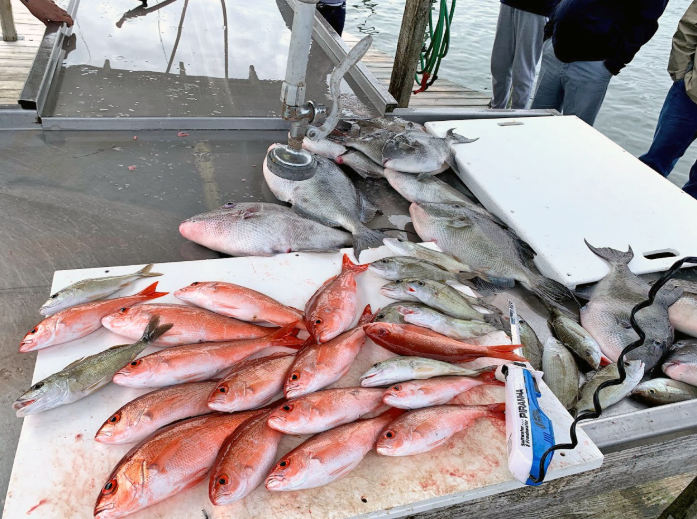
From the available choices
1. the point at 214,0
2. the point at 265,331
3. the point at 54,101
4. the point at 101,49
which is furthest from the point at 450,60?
the point at 265,331

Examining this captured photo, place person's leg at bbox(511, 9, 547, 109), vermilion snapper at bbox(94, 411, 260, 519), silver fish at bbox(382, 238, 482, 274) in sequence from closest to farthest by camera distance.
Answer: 1. vermilion snapper at bbox(94, 411, 260, 519)
2. silver fish at bbox(382, 238, 482, 274)
3. person's leg at bbox(511, 9, 547, 109)

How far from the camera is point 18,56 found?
537 centimetres

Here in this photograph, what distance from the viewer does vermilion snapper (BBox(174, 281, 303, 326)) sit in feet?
5.30

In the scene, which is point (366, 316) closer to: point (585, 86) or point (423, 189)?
point (423, 189)

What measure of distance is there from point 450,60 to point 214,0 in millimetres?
6768

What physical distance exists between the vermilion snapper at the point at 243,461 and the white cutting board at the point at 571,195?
58.8 inches

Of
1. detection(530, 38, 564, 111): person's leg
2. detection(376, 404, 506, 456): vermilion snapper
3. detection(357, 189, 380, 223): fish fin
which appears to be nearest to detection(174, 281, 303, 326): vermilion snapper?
detection(376, 404, 506, 456): vermilion snapper

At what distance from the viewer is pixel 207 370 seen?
1428 mm

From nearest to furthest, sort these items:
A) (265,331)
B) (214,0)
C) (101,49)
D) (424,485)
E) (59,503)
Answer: (59,503) → (424,485) → (265,331) → (101,49) → (214,0)

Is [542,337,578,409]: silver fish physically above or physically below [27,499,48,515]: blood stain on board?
below

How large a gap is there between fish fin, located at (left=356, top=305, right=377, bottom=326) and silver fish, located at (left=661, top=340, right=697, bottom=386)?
1.20m

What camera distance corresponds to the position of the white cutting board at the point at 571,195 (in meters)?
2.26

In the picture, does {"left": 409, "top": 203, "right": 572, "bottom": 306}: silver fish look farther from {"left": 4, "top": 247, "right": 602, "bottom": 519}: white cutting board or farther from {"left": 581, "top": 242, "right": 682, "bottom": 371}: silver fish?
{"left": 4, "top": 247, "right": 602, "bottom": 519}: white cutting board

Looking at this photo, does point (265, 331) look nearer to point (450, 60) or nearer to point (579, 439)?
point (579, 439)
